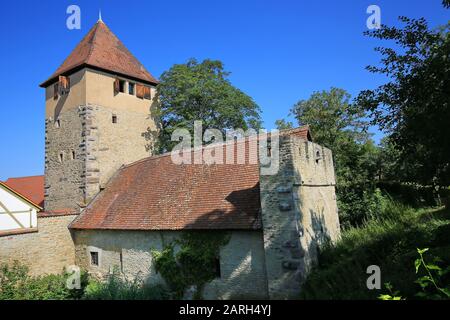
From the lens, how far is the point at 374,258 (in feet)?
33.4

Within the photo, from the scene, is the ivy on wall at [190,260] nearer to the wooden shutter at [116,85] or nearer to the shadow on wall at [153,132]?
the shadow on wall at [153,132]

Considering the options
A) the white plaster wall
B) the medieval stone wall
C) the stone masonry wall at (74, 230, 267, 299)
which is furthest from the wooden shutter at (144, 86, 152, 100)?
the white plaster wall

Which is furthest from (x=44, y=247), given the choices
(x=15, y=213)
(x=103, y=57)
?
(x=103, y=57)

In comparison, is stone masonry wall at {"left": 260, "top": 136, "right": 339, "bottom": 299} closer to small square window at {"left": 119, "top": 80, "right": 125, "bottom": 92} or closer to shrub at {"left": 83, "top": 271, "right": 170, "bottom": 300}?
shrub at {"left": 83, "top": 271, "right": 170, "bottom": 300}

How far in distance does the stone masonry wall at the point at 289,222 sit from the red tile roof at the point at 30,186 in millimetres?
25153

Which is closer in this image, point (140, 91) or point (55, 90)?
point (55, 90)

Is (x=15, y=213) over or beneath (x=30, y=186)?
beneath

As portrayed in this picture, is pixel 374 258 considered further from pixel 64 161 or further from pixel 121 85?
pixel 64 161

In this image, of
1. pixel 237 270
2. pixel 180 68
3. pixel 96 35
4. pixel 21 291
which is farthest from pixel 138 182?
pixel 96 35

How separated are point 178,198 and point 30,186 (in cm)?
2370

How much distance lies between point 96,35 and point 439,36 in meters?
19.4

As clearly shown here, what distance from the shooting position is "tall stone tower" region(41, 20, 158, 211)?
59.0 feet

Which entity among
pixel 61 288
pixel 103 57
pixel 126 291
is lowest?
pixel 61 288

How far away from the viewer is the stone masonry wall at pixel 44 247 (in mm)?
14117
